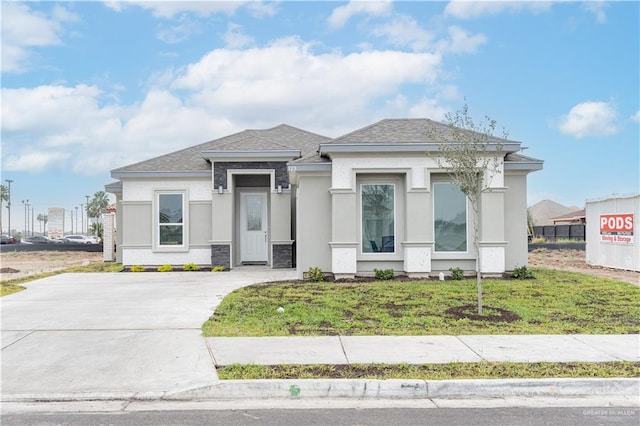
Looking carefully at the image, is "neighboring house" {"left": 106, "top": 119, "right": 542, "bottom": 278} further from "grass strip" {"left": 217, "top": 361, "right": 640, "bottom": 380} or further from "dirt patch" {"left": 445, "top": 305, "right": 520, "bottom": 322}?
"grass strip" {"left": 217, "top": 361, "right": 640, "bottom": 380}

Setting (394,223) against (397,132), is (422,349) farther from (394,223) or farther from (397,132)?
(397,132)

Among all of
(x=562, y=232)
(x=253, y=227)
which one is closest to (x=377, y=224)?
(x=253, y=227)

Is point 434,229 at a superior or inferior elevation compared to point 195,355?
superior

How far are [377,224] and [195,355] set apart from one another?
877 centimetres

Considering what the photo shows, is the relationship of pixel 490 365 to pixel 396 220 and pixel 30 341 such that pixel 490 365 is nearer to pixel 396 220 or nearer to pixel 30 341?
pixel 30 341

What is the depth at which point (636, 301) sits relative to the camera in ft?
36.1

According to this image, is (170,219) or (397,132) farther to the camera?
(170,219)

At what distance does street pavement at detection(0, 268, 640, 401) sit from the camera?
5711mm

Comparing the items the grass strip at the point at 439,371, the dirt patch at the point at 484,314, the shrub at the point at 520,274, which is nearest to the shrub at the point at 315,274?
the dirt patch at the point at 484,314

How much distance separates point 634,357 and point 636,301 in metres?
5.01

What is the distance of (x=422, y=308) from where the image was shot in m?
10.0

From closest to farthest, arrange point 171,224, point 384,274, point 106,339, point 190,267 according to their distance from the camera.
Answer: point 106,339 < point 384,274 < point 190,267 < point 171,224

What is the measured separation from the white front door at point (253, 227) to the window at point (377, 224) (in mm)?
5763

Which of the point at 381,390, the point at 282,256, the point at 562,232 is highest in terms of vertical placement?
the point at 562,232
